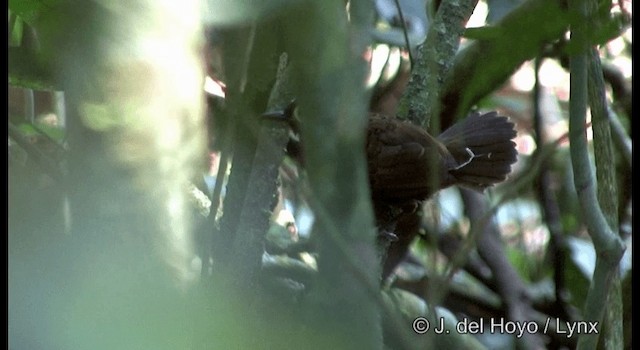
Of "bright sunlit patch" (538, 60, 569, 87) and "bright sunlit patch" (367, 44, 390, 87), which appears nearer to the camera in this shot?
"bright sunlit patch" (367, 44, 390, 87)

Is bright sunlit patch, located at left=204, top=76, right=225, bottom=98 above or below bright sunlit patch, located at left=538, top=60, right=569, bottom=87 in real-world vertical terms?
below

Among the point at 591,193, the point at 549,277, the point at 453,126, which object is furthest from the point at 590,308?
the point at 549,277

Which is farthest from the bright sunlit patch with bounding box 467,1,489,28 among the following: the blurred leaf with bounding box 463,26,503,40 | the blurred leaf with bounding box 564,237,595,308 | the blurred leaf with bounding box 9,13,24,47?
the blurred leaf with bounding box 9,13,24,47

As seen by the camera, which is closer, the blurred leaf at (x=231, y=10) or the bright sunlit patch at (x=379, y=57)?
the blurred leaf at (x=231, y=10)

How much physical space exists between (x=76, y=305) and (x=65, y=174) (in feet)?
0.45

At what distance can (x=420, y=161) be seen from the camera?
1204 millimetres

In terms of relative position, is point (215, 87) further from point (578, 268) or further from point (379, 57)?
point (578, 268)

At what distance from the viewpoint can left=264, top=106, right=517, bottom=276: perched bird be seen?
1.04 meters

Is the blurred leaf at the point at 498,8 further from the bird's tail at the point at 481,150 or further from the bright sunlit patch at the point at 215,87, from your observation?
the bright sunlit patch at the point at 215,87

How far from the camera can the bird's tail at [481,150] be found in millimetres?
1316

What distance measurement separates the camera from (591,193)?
85 cm

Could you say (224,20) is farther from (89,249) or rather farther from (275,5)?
(89,249)

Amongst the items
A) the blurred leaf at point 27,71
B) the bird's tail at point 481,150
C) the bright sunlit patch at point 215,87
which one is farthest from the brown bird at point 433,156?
the blurred leaf at point 27,71

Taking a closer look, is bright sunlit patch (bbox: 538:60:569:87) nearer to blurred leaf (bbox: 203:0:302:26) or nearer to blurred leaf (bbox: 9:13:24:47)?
blurred leaf (bbox: 9:13:24:47)
